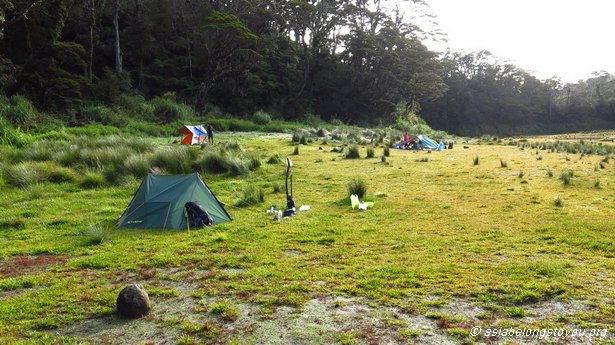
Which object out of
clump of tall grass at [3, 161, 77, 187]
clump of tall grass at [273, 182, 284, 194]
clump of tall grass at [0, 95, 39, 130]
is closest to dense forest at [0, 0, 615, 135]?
clump of tall grass at [0, 95, 39, 130]

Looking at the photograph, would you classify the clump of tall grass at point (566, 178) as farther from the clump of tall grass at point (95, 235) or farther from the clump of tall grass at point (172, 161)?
the clump of tall grass at point (95, 235)

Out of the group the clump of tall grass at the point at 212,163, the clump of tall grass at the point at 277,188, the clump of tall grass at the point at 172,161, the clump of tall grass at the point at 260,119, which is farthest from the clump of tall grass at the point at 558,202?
the clump of tall grass at the point at 260,119

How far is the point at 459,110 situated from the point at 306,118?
43013mm

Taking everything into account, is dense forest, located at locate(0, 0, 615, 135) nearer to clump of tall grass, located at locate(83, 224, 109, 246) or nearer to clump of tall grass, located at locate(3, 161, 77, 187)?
clump of tall grass, located at locate(3, 161, 77, 187)

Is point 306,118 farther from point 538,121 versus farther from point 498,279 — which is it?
point 538,121

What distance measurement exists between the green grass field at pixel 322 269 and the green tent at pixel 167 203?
37 centimetres

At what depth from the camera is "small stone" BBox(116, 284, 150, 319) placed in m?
5.50

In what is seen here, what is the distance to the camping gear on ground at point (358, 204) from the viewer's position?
1124cm

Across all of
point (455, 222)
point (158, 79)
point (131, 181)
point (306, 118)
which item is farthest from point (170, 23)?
point (455, 222)

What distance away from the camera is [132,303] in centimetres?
550

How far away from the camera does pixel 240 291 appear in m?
6.23

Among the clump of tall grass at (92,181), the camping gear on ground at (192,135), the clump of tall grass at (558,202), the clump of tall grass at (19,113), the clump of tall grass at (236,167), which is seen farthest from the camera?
the camping gear on ground at (192,135)

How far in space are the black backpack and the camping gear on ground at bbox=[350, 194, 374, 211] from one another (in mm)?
3485

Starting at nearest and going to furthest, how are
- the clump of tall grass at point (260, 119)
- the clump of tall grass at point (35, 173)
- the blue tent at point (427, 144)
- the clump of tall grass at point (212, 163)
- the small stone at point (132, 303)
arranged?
→ the small stone at point (132, 303) → the clump of tall grass at point (35, 173) → the clump of tall grass at point (212, 163) → the blue tent at point (427, 144) → the clump of tall grass at point (260, 119)
